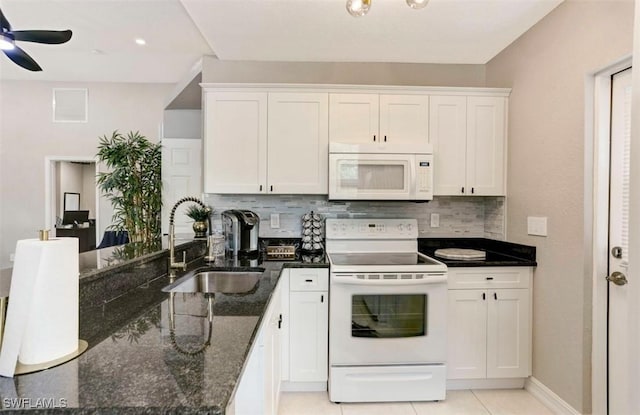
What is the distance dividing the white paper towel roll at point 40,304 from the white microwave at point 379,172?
1.89 meters

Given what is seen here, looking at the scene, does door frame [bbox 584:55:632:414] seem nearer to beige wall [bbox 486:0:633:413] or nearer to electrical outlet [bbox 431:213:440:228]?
beige wall [bbox 486:0:633:413]

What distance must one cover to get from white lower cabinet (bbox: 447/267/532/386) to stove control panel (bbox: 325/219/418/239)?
58cm

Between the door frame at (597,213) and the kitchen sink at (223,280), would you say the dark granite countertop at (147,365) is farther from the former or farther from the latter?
the door frame at (597,213)

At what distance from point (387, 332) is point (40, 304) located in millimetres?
1897

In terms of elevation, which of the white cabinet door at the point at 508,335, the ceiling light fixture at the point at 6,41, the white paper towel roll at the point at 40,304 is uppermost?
the ceiling light fixture at the point at 6,41

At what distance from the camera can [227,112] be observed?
260 cm

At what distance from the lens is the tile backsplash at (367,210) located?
114 inches

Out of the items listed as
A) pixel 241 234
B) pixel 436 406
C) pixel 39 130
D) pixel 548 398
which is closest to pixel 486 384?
pixel 548 398

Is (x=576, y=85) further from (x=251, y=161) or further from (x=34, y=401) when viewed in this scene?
(x=34, y=401)

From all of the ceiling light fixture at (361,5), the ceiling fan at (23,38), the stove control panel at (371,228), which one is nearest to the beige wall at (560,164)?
the stove control panel at (371,228)

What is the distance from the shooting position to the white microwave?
2529mm

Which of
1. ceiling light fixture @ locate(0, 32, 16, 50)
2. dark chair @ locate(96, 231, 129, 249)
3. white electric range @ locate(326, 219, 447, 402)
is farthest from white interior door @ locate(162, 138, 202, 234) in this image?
white electric range @ locate(326, 219, 447, 402)

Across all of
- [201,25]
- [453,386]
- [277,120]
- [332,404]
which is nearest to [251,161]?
[277,120]

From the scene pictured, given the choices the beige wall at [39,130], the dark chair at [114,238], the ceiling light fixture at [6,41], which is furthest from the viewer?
the beige wall at [39,130]
